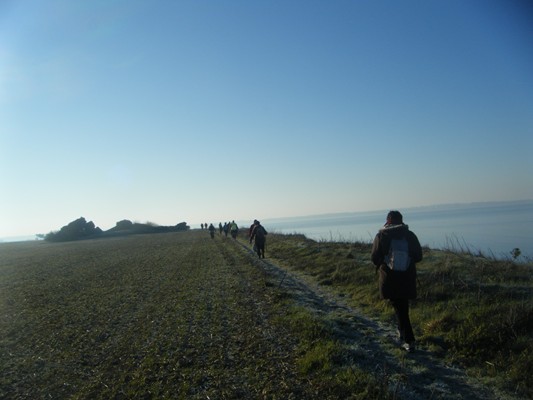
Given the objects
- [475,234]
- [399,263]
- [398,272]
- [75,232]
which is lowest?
[475,234]

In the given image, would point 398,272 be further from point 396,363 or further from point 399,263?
point 396,363

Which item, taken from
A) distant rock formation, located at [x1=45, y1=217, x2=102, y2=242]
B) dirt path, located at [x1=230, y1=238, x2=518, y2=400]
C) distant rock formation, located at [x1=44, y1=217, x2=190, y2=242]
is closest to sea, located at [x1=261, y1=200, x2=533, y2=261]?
dirt path, located at [x1=230, y1=238, x2=518, y2=400]

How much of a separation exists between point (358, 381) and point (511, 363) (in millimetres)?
2464

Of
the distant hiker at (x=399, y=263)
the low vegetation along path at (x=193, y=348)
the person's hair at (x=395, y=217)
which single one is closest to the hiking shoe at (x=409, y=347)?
the distant hiker at (x=399, y=263)

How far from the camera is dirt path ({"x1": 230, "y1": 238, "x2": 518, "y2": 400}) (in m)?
5.78

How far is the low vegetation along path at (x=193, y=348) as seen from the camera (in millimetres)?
6273

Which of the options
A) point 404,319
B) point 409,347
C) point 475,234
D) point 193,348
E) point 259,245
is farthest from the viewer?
point 475,234

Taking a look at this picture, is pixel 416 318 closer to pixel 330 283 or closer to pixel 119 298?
pixel 330 283

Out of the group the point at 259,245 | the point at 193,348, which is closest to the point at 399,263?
the point at 193,348

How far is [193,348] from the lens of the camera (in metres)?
8.35

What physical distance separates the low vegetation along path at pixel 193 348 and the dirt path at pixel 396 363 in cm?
2

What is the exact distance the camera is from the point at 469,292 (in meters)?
9.84

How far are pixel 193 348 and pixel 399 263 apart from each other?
438 centimetres

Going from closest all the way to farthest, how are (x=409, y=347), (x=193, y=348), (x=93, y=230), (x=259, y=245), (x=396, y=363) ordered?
(x=396, y=363), (x=409, y=347), (x=193, y=348), (x=259, y=245), (x=93, y=230)
